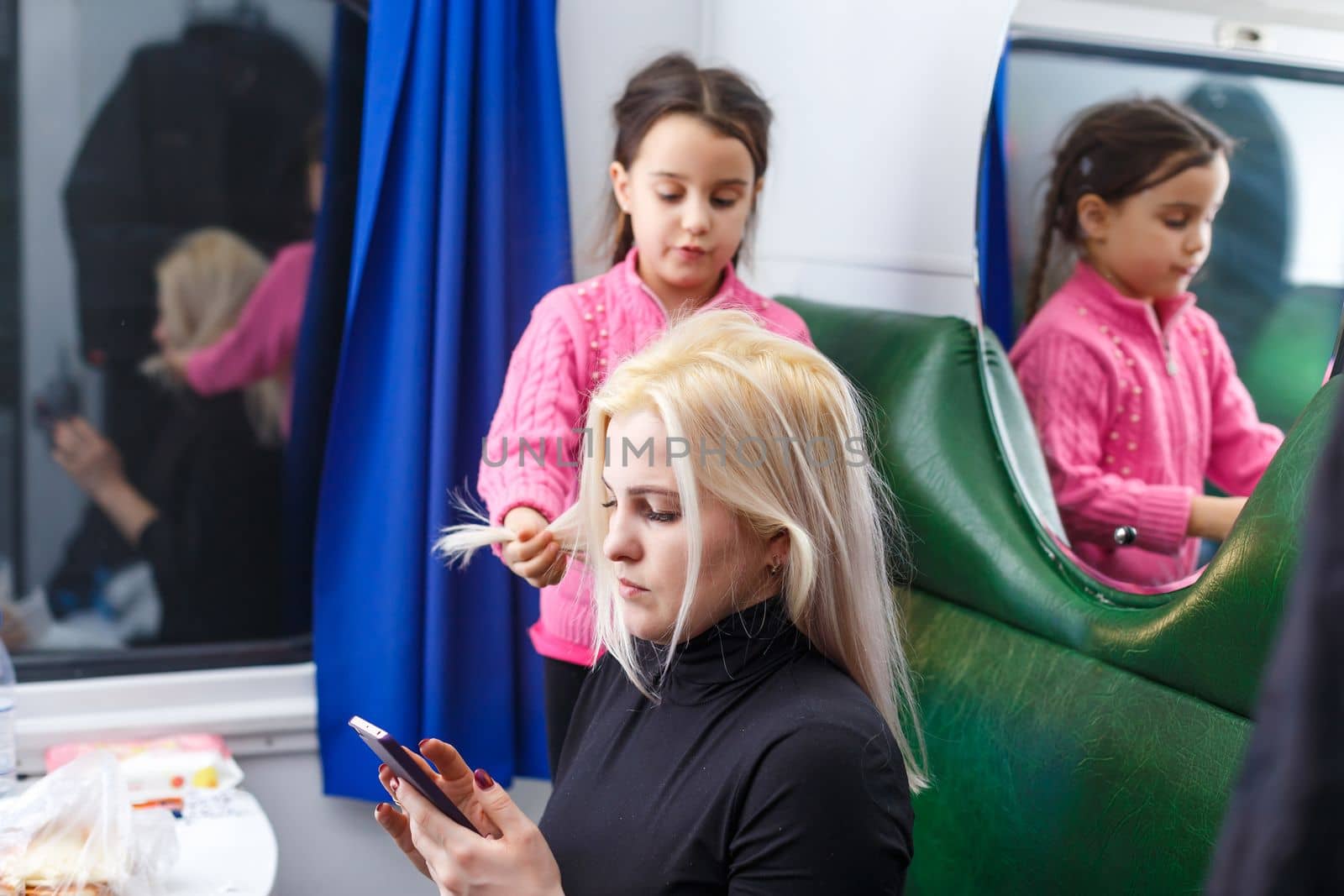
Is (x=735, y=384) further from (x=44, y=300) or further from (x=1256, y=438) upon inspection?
(x=44, y=300)

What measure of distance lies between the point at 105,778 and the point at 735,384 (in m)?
0.99

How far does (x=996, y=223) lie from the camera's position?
1.58 metres

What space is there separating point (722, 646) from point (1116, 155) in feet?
2.48

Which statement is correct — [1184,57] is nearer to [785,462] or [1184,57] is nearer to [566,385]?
[785,462]

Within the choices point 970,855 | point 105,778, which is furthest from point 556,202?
point 970,855

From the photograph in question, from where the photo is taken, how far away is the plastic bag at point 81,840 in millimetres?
1354

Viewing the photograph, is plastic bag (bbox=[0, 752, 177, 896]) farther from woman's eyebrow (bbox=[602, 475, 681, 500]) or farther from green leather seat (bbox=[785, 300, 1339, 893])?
green leather seat (bbox=[785, 300, 1339, 893])

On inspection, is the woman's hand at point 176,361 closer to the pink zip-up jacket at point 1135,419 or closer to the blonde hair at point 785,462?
the blonde hair at point 785,462

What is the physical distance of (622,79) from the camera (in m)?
2.49

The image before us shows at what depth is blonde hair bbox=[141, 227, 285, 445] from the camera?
248 cm

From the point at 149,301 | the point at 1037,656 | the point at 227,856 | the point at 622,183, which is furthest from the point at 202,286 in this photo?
the point at 1037,656

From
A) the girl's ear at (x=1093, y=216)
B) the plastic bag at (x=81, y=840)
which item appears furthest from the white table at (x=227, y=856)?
the girl's ear at (x=1093, y=216)

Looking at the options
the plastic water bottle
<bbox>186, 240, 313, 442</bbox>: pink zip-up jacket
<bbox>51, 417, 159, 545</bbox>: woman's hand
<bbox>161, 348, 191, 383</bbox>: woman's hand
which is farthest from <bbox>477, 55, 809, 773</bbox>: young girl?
<bbox>51, 417, 159, 545</bbox>: woman's hand

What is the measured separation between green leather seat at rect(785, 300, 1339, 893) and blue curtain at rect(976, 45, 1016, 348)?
41 millimetres
